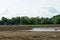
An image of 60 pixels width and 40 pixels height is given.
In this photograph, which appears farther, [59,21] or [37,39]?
[59,21]

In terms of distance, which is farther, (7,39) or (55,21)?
(55,21)

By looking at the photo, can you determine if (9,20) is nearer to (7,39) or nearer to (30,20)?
(30,20)

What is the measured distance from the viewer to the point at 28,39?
2820 cm

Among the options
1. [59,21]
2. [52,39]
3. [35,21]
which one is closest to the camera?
[52,39]

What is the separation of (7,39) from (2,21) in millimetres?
81007

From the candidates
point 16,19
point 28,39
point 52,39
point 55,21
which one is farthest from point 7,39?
point 16,19

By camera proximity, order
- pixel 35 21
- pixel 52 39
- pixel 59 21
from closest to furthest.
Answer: pixel 52 39 → pixel 59 21 → pixel 35 21

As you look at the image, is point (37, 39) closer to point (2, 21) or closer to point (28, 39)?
point (28, 39)

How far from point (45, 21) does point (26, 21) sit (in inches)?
380

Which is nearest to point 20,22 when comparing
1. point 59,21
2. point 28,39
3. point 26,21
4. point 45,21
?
point 26,21

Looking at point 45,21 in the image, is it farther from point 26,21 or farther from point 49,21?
point 26,21

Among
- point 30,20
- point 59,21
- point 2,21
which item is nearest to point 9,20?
point 2,21

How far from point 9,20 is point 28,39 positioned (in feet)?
269

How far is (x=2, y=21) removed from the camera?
10838cm
